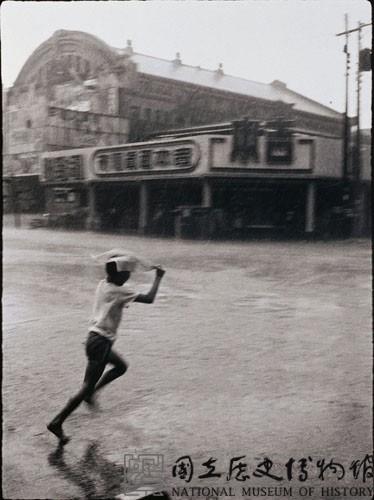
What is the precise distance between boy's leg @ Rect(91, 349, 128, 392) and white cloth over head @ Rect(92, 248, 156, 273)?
1.98ft

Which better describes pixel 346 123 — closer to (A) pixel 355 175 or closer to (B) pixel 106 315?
(A) pixel 355 175

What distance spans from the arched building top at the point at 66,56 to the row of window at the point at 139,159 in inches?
33.9

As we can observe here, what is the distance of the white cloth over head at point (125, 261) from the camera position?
12.2ft

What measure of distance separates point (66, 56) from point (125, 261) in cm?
170

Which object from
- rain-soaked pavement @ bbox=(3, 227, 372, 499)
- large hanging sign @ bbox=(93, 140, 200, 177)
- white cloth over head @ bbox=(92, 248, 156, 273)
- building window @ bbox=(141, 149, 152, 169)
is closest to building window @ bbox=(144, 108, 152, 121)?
large hanging sign @ bbox=(93, 140, 200, 177)

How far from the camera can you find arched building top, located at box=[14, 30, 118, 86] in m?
4.04

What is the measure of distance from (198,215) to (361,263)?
1792 millimetres

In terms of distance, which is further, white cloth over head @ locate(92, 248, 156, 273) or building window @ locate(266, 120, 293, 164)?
building window @ locate(266, 120, 293, 164)

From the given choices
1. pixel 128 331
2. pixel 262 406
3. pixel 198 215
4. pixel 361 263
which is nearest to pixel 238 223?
pixel 198 215

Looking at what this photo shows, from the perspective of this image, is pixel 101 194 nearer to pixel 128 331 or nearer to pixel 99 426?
pixel 128 331

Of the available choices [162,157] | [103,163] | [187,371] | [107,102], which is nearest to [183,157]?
[162,157]

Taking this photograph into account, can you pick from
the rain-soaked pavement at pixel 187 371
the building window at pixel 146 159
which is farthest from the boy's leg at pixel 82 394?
the building window at pixel 146 159

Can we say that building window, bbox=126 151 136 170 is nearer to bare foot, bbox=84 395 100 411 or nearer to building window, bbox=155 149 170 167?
building window, bbox=155 149 170 167

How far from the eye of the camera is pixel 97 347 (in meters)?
3.75
